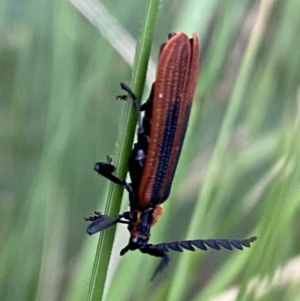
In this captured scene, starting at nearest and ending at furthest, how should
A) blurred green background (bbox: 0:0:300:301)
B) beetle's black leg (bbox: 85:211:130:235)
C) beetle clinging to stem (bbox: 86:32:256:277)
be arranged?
beetle's black leg (bbox: 85:211:130:235), beetle clinging to stem (bbox: 86:32:256:277), blurred green background (bbox: 0:0:300:301)

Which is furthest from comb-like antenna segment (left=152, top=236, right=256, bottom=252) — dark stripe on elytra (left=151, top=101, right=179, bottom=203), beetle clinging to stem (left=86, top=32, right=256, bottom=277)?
dark stripe on elytra (left=151, top=101, right=179, bottom=203)

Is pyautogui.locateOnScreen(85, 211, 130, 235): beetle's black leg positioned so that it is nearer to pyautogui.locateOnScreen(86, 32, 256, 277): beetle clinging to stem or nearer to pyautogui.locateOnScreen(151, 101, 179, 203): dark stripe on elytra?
pyautogui.locateOnScreen(86, 32, 256, 277): beetle clinging to stem

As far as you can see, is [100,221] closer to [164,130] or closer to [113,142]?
[164,130]

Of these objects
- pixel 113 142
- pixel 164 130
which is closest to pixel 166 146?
pixel 164 130

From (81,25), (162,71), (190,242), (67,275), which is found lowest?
(67,275)

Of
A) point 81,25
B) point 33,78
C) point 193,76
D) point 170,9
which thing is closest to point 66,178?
point 33,78

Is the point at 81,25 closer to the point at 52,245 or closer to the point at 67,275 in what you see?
the point at 52,245
